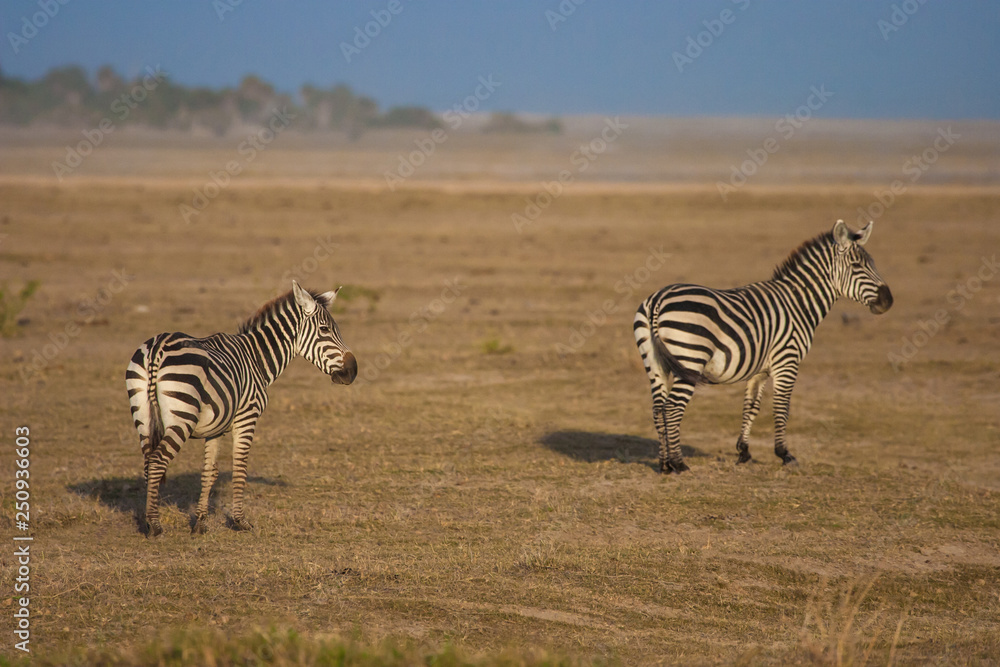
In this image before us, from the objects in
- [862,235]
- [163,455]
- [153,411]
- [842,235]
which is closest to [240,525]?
[163,455]

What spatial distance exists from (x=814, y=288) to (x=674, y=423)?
2.04 meters

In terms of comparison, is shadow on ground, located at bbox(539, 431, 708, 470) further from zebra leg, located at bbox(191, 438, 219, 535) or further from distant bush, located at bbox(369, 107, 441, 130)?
distant bush, located at bbox(369, 107, 441, 130)

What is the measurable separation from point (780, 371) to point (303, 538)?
477 centimetres

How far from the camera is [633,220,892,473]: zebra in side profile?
8.49 metres

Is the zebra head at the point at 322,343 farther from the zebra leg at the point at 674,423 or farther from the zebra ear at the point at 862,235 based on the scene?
the zebra ear at the point at 862,235

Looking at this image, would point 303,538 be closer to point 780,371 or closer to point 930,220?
point 780,371

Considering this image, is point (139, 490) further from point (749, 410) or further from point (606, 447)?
point (749, 410)

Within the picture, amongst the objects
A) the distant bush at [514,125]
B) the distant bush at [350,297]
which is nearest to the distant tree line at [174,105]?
the distant bush at [514,125]

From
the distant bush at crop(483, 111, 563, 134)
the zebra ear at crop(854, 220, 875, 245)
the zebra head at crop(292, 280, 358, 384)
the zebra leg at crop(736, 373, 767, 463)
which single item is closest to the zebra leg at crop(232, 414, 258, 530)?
the zebra head at crop(292, 280, 358, 384)

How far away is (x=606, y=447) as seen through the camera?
10.1 m

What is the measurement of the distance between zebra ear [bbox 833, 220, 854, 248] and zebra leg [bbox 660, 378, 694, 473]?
2189 millimetres

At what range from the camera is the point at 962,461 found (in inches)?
388

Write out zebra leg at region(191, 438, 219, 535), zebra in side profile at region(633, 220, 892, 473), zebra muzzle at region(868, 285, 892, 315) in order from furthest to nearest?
zebra muzzle at region(868, 285, 892, 315), zebra in side profile at region(633, 220, 892, 473), zebra leg at region(191, 438, 219, 535)

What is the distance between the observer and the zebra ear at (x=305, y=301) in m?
7.18
